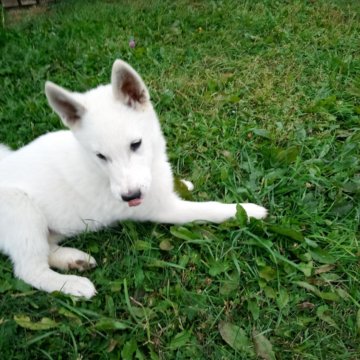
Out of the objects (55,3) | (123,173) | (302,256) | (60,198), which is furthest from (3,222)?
(55,3)

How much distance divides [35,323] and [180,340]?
0.85 meters

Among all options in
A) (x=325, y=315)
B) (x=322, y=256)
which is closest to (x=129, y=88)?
(x=322, y=256)

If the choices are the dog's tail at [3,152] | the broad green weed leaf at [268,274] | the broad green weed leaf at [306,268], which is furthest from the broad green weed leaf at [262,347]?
the dog's tail at [3,152]

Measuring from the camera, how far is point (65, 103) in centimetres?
245

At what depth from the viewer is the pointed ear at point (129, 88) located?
2.40 m

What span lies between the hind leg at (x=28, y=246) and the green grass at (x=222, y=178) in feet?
0.25

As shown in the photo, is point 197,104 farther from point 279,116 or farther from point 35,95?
point 35,95

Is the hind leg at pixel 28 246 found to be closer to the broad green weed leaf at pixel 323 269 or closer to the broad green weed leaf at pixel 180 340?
the broad green weed leaf at pixel 180 340

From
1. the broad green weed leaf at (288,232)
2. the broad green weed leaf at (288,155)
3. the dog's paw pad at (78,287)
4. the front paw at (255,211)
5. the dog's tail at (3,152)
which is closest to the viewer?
the dog's paw pad at (78,287)

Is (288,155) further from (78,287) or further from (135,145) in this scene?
(78,287)

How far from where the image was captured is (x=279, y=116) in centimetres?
377

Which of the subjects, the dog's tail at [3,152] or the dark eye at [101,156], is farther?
the dog's tail at [3,152]

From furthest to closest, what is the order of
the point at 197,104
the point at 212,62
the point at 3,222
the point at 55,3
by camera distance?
1. the point at 55,3
2. the point at 212,62
3. the point at 197,104
4. the point at 3,222

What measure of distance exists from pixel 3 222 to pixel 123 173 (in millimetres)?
889
